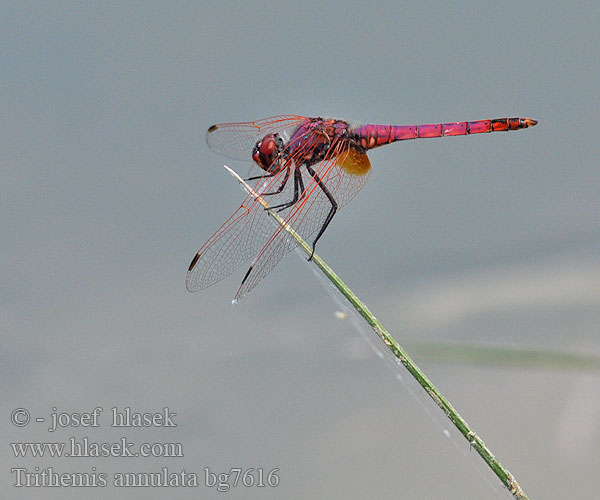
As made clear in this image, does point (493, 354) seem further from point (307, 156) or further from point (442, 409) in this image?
point (307, 156)

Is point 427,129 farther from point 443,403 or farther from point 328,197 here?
point 443,403

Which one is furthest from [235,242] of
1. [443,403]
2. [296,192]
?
[443,403]

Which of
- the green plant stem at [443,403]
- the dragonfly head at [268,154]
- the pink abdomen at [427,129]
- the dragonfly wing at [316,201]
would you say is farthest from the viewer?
the pink abdomen at [427,129]

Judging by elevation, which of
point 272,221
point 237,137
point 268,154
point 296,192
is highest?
point 237,137

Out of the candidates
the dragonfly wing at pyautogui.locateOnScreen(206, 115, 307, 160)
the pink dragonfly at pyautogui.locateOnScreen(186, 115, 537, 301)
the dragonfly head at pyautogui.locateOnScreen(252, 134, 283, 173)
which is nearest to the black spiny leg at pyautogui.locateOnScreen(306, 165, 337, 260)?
the pink dragonfly at pyautogui.locateOnScreen(186, 115, 537, 301)

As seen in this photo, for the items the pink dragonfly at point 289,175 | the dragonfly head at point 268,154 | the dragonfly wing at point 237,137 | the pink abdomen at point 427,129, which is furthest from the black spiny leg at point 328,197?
the dragonfly wing at point 237,137

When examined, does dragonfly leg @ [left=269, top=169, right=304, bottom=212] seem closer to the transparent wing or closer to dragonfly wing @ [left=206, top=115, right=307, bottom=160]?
the transparent wing

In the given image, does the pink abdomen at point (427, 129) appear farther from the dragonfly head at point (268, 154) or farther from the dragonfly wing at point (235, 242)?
the dragonfly wing at point (235, 242)
